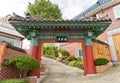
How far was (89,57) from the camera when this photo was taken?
9781 mm

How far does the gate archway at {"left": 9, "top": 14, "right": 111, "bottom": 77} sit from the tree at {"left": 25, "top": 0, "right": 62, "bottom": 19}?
16.6 m

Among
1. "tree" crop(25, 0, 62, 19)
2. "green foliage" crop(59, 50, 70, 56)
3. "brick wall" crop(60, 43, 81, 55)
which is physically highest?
"tree" crop(25, 0, 62, 19)

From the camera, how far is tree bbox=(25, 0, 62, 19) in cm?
2652

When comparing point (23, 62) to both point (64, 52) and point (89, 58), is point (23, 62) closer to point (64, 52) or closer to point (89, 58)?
point (89, 58)

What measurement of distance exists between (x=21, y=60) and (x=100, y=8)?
1283 centimetres

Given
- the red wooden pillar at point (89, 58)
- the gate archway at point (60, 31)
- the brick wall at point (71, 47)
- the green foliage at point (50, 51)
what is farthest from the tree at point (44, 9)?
the red wooden pillar at point (89, 58)

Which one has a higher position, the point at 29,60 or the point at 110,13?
the point at 110,13

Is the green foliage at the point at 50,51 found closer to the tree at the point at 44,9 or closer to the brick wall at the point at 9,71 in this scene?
the tree at the point at 44,9

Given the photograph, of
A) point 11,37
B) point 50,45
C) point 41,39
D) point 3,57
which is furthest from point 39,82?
point 50,45

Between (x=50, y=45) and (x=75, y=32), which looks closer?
(x=75, y=32)

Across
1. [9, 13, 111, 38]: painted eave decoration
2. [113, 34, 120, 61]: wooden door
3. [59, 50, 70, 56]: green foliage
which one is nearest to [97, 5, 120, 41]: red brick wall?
[113, 34, 120, 61]: wooden door

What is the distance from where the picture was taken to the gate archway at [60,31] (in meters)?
9.24

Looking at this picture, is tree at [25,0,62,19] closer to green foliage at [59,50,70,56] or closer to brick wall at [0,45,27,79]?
green foliage at [59,50,70,56]

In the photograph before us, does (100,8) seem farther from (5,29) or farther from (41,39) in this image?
(5,29)
